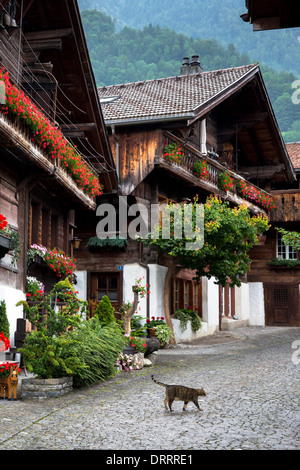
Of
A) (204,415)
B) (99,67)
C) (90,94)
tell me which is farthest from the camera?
(99,67)

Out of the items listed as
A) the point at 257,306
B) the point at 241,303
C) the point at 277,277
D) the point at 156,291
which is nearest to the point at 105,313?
the point at 156,291

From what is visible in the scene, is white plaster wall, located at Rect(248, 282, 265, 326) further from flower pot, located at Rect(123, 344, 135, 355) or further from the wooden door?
flower pot, located at Rect(123, 344, 135, 355)

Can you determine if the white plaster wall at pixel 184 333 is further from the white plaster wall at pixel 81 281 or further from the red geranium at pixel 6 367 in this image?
the red geranium at pixel 6 367

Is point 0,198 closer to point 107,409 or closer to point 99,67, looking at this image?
point 107,409

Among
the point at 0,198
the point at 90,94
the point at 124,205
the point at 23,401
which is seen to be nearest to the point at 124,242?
the point at 124,205

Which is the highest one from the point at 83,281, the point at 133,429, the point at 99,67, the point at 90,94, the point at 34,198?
the point at 99,67

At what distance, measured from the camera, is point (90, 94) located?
16438mm

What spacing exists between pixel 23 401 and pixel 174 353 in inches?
317

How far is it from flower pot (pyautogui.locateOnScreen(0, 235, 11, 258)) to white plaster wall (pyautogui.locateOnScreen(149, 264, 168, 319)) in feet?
27.6

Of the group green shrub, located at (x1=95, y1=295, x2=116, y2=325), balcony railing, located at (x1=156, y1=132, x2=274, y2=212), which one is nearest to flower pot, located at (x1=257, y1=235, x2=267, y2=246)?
balcony railing, located at (x1=156, y1=132, x2=274, y2=212)

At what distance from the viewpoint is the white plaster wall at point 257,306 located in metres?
30.5

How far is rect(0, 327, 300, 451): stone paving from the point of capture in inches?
287

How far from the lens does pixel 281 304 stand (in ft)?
100.0

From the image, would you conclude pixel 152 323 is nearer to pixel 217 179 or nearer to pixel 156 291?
pixel 156 291
